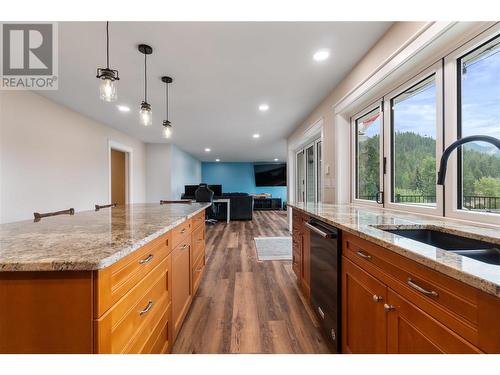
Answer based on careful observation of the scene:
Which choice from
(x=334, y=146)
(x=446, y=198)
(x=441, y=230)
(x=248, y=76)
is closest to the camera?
(x=441, y=230)

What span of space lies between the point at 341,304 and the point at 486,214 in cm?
96

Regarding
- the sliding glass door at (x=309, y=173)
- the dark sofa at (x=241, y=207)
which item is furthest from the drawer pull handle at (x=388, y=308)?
the dark sofa at (x=241, y=207)

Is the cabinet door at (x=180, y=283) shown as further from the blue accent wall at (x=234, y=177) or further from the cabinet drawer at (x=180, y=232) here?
the blue accent wall at (x=234, y=177)

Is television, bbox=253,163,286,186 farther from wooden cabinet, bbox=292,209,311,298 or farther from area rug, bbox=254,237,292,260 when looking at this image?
wooden cabinet, bbox=292,209,311,298

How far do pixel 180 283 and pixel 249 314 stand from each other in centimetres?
69

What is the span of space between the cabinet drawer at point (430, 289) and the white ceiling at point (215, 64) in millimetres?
1737

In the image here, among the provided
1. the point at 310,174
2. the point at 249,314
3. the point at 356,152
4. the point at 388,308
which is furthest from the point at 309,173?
the point at 388,308

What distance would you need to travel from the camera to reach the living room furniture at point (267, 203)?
35.6ft

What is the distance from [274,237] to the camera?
4938 millimetres

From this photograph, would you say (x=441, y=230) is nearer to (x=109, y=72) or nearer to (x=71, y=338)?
(x=71, y=338)

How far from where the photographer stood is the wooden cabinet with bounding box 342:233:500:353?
23.2 inches

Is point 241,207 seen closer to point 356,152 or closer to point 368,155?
point 356,152

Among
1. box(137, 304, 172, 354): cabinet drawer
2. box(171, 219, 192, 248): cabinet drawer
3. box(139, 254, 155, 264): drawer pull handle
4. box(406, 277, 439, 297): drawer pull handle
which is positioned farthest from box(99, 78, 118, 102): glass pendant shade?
box(406, 277, 439, 297): drawer pull handle
